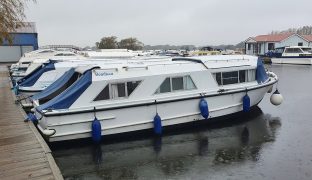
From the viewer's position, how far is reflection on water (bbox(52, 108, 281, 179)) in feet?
31.7

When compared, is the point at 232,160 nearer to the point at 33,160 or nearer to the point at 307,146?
the point at 307,146

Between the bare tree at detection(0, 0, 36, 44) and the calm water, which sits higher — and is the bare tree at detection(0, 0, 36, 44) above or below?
above

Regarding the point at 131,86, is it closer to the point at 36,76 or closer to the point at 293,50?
the point at 36,76

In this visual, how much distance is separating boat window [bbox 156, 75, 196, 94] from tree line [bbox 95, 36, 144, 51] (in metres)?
59.5

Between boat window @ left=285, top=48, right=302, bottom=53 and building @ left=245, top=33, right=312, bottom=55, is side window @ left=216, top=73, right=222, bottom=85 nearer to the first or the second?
boat window @ left=285, top=48, right=302, bottom=53

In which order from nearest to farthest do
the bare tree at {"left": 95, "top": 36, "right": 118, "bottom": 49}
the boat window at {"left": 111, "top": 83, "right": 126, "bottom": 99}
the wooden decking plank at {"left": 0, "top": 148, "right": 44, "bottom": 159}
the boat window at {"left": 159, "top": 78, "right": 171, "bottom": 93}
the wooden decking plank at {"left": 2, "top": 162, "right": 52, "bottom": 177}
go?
the wooden decking plank at {"left": 2, "top": 162, "right": 52, "bottom": 177}, the wooden decking plank at {"left": 0, "top": 148, "right": 44, "bottom": 159}, the boat window at {"left": 111, "top": 83, "right": 126, "bottom": 99}, the boat window at {"left": 159, "top": 78, "right": 171, "bottom": 93}, the bare tree at {"left": 95, "top": 36, "right": 118, "bottom": 49}

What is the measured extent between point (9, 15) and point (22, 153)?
384 inches

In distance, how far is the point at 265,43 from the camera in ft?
202

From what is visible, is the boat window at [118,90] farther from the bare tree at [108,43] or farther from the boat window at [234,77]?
the bare tree at [108,43]

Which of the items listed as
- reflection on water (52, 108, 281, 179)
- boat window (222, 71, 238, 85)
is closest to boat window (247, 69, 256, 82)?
boat window (222, 71, 238, 85)

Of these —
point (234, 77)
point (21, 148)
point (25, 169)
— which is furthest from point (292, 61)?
point (25, 169)

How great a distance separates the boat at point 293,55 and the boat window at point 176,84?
1526 inches

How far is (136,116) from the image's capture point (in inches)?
480

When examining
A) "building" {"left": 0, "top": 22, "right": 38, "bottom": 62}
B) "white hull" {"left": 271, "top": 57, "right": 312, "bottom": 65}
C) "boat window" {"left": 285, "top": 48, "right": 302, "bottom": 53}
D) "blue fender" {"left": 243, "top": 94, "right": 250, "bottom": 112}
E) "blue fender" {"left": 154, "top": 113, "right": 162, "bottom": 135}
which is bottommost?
"blue fender" {"left": 154, "top": 113, "right": 162, "bottom": 135}
